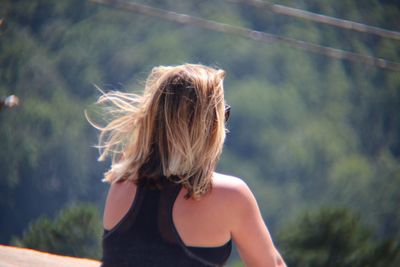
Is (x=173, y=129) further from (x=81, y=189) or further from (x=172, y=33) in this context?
(x=172, y=33)

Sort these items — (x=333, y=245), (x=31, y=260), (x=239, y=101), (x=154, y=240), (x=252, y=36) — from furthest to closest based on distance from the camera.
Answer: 1. (x=239, y=101)
2. (x=333, y=245)
3. (x=252, y=36)
4. (x=31, y=260)
5. (x=154, y=240)

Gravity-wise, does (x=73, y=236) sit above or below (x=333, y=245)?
below

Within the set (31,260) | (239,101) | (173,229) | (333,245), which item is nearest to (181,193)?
(173,229)

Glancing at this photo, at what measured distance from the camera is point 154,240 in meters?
1.82

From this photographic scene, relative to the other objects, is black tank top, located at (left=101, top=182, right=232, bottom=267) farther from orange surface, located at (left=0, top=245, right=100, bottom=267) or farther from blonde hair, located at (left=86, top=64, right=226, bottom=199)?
orange surface, located at (left=0, top=245, right=100, bottom=267)

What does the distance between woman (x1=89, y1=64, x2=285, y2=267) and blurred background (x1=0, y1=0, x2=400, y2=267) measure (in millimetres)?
18264

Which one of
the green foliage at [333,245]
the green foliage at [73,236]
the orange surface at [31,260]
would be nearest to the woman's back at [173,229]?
the orange surface at [31,260]

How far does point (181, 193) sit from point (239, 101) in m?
26.9

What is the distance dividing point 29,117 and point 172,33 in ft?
26.5

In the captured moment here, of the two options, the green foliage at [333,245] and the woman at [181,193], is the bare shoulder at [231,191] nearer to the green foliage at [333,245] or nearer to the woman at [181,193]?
the woman at [181,193]

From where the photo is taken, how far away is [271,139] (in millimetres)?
28844

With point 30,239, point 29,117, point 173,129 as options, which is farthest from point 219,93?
point 29,117

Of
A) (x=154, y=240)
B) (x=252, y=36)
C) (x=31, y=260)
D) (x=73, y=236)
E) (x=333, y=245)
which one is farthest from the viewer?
(x=73, y=236)

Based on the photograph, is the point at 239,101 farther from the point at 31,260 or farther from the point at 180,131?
the point at 180,131
